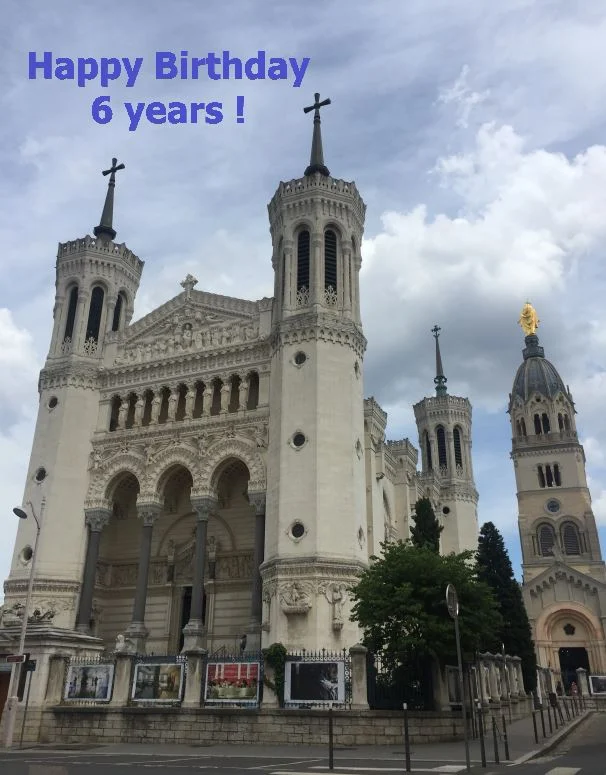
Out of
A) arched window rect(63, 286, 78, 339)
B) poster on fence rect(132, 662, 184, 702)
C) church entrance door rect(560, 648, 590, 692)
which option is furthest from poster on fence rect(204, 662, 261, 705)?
church entrance door rect(560, 648, 590, 692)

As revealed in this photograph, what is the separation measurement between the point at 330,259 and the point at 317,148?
8.13m

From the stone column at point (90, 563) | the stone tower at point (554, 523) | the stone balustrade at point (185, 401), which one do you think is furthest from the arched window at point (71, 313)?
the stone tower at point (554, 523)

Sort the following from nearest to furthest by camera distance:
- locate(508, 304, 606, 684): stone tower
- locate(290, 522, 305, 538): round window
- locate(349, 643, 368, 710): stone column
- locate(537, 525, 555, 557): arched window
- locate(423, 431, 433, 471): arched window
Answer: locate(349, 643, 368, 710): stone column, locate(290, 522, 305, 538): round window, locate(423, 431, 433, 471): arched window, locate(508, 304, 606, 684): stone tower, locate(537, 525, 555, 557): arched window

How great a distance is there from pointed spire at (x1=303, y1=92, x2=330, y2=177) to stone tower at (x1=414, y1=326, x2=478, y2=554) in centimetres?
3016

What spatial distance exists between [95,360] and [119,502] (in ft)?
28.2

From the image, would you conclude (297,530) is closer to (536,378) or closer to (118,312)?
(118,312)

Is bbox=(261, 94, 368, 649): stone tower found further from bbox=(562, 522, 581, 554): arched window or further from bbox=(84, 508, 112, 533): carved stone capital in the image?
bbox=(562, 522, 581, 554): arched window

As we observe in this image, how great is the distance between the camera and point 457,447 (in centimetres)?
6838

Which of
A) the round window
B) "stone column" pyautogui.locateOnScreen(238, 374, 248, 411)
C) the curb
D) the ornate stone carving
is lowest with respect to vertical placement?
the curb

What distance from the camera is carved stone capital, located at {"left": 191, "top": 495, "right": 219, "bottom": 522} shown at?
116 feet

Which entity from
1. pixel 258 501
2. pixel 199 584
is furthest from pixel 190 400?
pixel 199 584

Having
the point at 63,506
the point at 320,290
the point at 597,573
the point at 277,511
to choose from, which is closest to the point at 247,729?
the point at 277,511

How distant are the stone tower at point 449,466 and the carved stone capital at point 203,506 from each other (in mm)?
28753

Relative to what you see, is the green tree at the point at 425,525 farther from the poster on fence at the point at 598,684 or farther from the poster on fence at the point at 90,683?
the poster on fence at the point at 598,684
